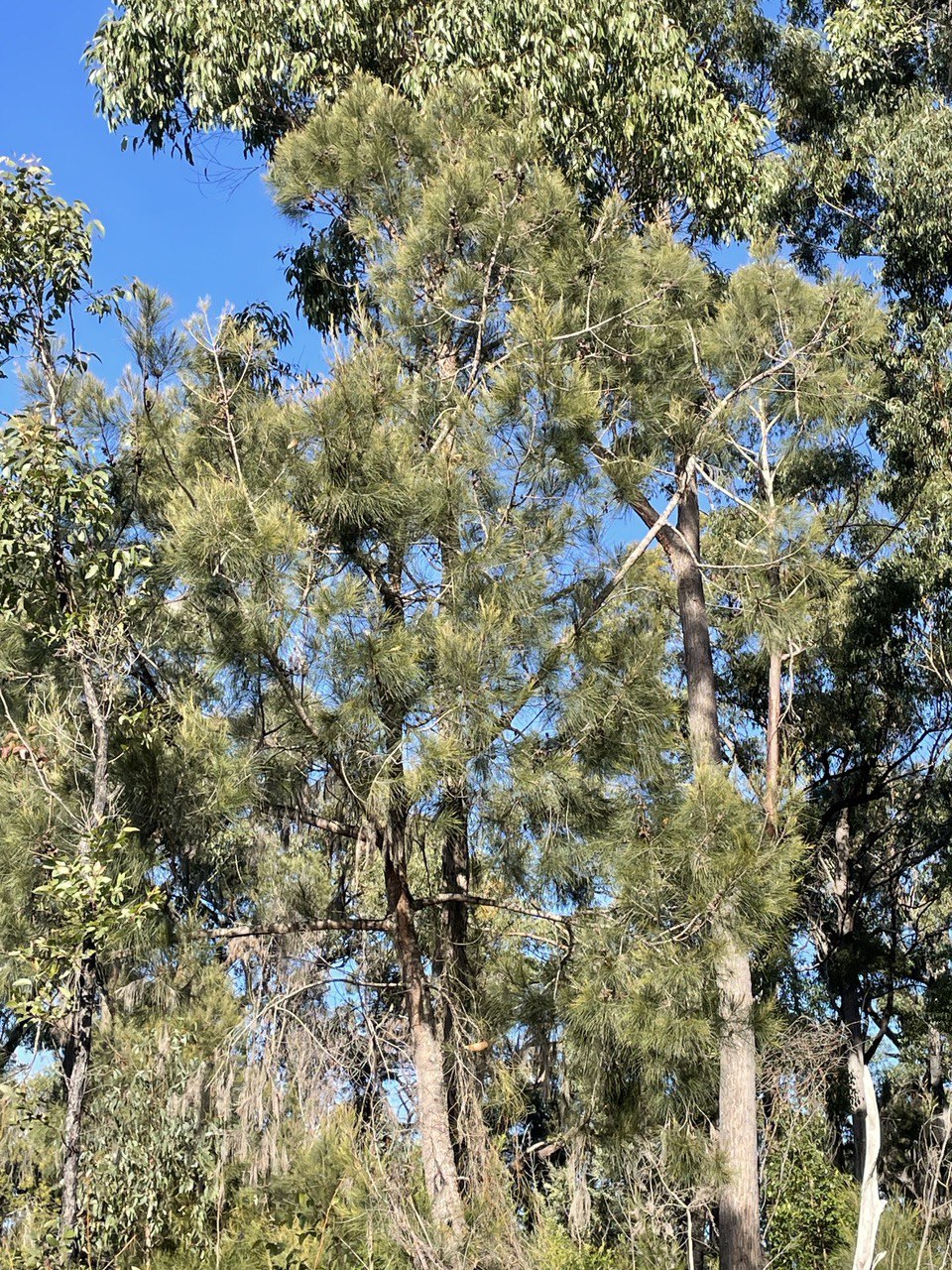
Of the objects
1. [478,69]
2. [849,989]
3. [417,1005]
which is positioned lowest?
[417,1005]

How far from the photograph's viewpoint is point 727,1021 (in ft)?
17.8

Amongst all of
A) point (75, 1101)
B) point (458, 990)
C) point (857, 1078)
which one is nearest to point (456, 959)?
point (458, 990)

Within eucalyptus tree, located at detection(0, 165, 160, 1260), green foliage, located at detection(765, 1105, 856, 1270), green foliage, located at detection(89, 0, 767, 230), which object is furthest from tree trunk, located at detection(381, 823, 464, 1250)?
green foliage, located at detection(89, 0, 767, 230)

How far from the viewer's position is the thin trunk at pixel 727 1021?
18.3 ft

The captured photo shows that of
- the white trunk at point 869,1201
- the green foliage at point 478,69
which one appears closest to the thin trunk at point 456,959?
the white trunk at point 869,1201

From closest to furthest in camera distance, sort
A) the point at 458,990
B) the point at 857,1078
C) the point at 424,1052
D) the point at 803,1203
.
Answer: the point at 424,1052 → the point at 857,1078 → the point at 458,990 → the point at 803,1203

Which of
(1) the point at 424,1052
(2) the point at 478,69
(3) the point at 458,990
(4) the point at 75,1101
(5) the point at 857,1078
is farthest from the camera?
(2) the point at 478,69

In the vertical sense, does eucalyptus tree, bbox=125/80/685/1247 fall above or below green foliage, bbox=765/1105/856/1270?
above

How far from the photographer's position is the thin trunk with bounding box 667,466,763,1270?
5.58 m

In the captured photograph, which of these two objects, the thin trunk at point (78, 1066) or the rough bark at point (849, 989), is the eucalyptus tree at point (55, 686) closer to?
the thin trunk at point (78, 1066)

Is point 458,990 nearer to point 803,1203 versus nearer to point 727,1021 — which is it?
point 727,1021

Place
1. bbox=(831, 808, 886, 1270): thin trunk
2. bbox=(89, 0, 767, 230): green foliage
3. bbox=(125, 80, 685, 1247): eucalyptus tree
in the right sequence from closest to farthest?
bbox=(831, 808, 886, 1270): thin trunk
bbox=(125, 80, 685, 1247): eucalyptus tree
bbox=(89, 0, 767, 230): green foliage

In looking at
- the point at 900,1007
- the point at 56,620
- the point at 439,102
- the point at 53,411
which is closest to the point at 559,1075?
the point at 56,620

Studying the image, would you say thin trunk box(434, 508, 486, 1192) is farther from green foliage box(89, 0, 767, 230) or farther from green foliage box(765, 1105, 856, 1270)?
green foliage box(765, 1105, 856, 1270)
